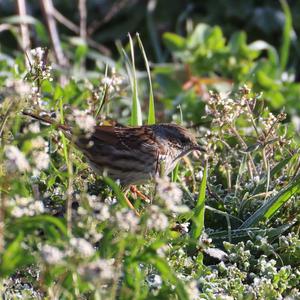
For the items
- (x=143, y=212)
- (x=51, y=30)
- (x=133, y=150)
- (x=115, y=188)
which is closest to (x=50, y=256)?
(x=115, y=188)

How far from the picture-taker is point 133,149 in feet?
14.5

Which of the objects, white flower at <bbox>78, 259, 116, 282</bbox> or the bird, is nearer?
white flower at <bbox>78, 259, 116, 282</bbox>

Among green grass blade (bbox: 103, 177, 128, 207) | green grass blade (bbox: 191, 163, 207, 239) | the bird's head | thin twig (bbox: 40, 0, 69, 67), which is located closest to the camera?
green grass blade (bbox: 103, 177, 128, 207)

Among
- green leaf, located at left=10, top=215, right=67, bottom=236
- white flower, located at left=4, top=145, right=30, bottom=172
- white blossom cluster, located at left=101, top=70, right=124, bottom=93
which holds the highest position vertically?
white flower, located at left=4, top=145, right=30, bottom=172

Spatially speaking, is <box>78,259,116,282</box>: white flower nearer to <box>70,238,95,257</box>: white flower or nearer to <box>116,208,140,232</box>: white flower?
<box>70,238,95,257</box>: white flower

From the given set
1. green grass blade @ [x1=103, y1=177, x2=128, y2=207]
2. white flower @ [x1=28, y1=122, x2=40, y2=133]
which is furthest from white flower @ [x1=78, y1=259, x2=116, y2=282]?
white flower @ [x1=28, y1=122, x2=40, y2=133]

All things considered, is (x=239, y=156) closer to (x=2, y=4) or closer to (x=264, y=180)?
(x=264, y=180)

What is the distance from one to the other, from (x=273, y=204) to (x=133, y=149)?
32.3 inches

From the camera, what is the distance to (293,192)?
391 cm

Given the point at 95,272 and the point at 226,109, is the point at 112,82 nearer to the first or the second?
the point at 226,109

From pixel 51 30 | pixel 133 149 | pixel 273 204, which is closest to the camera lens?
pixel 273 204

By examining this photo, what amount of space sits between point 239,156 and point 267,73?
2785mm

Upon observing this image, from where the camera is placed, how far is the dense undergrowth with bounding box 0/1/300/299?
2754 mm

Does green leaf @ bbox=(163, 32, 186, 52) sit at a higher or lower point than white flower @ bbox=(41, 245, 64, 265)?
lower
